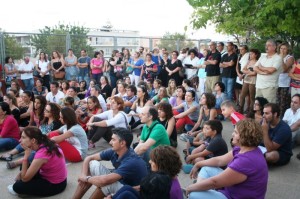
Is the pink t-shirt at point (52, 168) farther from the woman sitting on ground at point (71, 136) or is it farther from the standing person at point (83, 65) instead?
the standing person at point (83, 65)

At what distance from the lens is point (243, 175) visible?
10.2 ft

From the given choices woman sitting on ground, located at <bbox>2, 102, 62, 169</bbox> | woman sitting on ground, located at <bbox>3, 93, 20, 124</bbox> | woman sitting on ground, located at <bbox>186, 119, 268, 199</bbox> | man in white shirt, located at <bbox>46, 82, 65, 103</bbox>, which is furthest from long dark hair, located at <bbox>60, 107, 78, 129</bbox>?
man in white shirt, located at <bbox>46, 82, 65, 103</bbox>

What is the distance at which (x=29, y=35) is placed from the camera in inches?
463

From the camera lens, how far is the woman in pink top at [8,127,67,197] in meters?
4.14

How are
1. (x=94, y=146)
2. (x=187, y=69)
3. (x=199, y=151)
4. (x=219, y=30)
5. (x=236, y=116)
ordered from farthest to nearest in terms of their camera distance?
(x=187, y=69), (x=219, y=30), (x=94, y=146), (x=236, y=116), (x=199, y=151)

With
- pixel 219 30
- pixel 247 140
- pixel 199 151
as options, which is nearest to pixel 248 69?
pixel 219 30

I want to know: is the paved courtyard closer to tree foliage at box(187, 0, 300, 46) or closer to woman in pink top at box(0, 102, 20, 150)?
woman in pink top at box(0, 102, 20, 150)

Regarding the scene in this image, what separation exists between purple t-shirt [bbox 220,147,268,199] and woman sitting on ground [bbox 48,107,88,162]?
3101mm

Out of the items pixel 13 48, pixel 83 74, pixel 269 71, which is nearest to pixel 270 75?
pixel 269 71

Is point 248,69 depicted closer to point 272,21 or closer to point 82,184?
point 272,21

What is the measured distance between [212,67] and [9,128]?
19.0ft

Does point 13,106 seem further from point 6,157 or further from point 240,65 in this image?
point 240,65

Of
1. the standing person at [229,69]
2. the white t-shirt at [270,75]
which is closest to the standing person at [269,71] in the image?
the white t-shirt at [270,75]

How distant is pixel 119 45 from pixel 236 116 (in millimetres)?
9490
